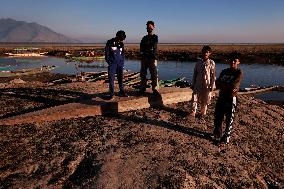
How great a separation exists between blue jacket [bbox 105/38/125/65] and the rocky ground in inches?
64.0

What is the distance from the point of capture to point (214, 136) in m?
8.04

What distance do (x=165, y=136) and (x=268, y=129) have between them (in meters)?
3.70

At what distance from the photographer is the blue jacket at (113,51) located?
30.2 feet

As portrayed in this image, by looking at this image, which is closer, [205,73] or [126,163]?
[126,163]

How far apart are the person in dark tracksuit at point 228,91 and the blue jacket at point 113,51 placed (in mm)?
3191

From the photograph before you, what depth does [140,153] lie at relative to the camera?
6.77m

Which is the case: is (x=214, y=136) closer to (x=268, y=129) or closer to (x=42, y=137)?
(x=268, y=129)

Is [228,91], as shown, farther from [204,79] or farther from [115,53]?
[115,53]

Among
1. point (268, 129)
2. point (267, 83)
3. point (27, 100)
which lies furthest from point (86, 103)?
point (267, 83)

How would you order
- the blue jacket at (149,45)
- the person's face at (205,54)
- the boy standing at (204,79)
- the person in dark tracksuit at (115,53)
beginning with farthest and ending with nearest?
the blue jacket at (149,45), the person in dark tracksuit at (115,53), the boy standing at (204,79), the person's face at (205,54)

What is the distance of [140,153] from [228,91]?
2483 mm

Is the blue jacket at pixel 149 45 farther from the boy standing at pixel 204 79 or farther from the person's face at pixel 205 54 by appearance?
the person's face at pixel 205 54

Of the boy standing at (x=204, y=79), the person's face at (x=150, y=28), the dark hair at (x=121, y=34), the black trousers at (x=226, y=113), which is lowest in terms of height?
the black trousers at (x=226, y=113)

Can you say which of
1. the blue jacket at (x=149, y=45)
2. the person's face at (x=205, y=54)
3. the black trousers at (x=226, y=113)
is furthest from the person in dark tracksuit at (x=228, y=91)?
the blue jacket at (x=149, y=45)
